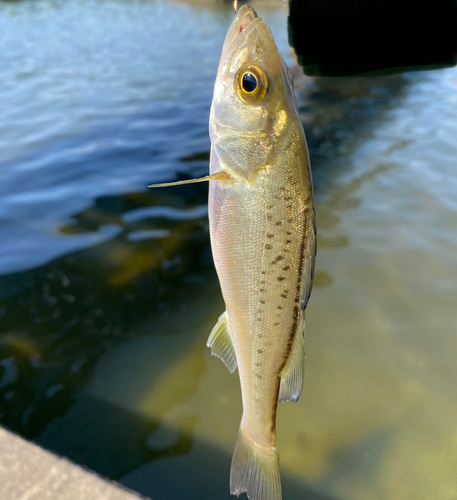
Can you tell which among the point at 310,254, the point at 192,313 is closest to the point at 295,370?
the point at 310,254

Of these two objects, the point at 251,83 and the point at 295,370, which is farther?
the point at 295,370

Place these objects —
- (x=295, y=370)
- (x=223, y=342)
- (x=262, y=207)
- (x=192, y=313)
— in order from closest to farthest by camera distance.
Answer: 1. (x=262, y=207)
2. (x=295, y=370)
3. (x=223, y=342)
4. (x=192, y=313)

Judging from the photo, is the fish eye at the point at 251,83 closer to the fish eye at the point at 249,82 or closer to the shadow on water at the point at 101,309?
the fish eye at the point at 249,82

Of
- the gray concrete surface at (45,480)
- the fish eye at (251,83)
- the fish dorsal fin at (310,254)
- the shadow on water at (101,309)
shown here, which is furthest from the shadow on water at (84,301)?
the fish eye at (251,83)

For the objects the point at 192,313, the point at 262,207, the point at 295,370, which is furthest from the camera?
the point at 192,313

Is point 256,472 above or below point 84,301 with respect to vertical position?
above

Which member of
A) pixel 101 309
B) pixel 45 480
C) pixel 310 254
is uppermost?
pixel 310 254

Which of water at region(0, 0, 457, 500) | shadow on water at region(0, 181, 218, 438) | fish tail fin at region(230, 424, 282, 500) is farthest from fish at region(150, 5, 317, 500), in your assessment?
shadow on water at region(0, 181, 218, 438)

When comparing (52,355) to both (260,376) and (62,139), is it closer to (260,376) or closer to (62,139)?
(260,376)

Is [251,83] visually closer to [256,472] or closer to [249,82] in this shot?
[249,82]
